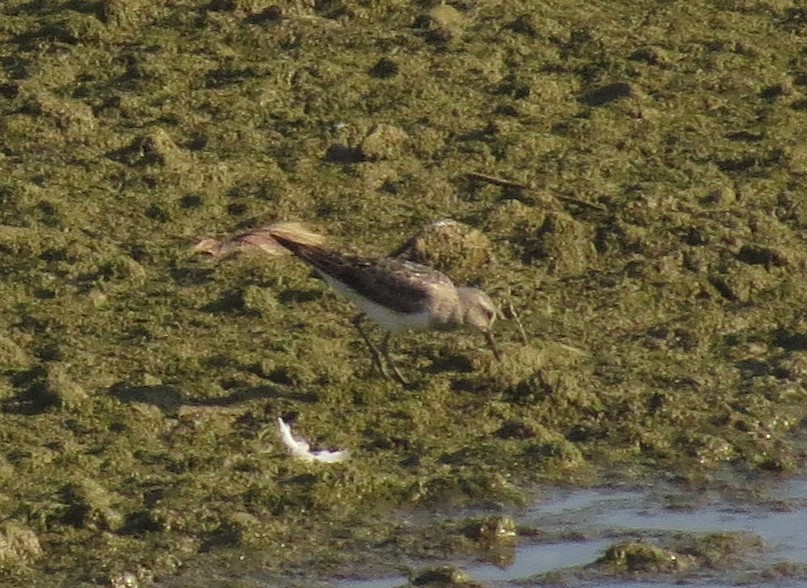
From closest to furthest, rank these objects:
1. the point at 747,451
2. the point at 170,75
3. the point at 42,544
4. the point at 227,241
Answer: the point at 42,544 → the point at 747,451 → the point at 227,241 → the point at 170,75

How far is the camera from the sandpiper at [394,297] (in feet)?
32.1

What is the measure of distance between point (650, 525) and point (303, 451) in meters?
1.40

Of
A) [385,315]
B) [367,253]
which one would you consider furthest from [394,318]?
[367,253]

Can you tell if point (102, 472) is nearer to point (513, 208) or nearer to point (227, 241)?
point (227, 241)

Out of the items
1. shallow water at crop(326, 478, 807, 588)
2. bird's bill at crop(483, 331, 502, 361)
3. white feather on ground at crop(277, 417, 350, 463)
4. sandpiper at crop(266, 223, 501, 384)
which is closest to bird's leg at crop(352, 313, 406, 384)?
sandpiper at crop(266, 223, 501, 384)

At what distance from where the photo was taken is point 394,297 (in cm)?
979

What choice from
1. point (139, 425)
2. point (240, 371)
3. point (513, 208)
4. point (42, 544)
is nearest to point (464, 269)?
point (513, 208)

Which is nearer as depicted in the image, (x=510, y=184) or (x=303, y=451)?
(x=303, y=451)

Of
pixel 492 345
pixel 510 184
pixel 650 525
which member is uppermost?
pixel 510 184

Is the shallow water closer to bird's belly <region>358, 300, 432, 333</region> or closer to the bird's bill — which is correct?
the bird's bill

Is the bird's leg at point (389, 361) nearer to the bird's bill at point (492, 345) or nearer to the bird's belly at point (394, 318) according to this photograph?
the bird's belly at point (394, 318)

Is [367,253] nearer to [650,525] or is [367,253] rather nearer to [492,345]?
[492,345]

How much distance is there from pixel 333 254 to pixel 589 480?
5.09ft

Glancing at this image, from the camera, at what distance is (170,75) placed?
468 inches
